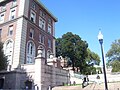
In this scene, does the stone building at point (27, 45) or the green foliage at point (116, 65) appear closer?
the stone building at point (27, 45)

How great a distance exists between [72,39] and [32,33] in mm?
21486

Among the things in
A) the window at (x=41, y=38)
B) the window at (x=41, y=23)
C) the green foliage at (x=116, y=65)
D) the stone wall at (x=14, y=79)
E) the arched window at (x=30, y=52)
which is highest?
the window at (x=41, y=23)

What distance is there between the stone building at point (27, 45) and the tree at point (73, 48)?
36.0ft

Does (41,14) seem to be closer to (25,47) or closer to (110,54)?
(25,47)

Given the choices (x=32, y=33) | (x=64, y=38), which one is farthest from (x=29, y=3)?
(x=64, y=38)

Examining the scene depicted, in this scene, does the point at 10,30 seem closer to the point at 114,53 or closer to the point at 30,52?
the point at 30,52

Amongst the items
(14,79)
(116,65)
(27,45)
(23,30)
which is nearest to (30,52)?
(27,45)

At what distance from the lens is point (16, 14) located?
109 ft

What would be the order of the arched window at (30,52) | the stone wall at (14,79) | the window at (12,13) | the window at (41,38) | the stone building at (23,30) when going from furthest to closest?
the window at (41,38)
the window at (12,13)
the arched window at (30,52)
the stone building at (23,30)
the stone wall at (14,79)

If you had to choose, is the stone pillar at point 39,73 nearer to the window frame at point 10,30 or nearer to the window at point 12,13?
the window frame at point 10,30

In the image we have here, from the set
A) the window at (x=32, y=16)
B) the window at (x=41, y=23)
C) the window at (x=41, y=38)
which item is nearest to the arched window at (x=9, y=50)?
the window at (x=32, y=16)

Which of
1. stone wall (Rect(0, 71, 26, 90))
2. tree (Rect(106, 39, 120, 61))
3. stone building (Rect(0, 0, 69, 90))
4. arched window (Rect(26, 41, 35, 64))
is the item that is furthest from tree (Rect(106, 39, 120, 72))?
stone wall (Rect(0, 71, 26, 90))

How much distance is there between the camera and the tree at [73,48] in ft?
166

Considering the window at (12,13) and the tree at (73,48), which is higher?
the window at (12,13)
